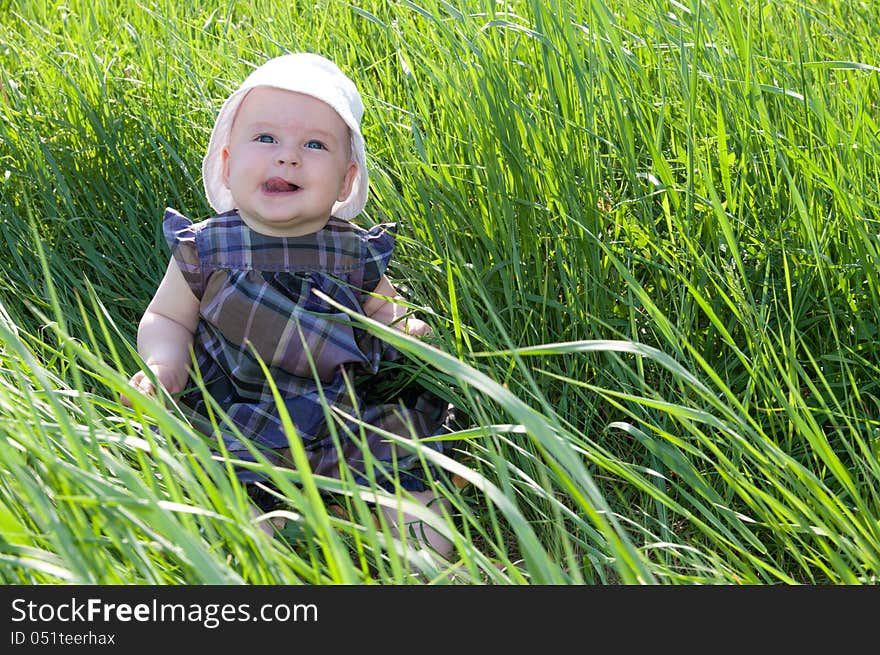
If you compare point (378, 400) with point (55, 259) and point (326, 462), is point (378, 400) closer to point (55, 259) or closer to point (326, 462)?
point (326, 462)

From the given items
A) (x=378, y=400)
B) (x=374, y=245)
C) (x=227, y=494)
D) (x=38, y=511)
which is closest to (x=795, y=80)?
(x=374, y=245)

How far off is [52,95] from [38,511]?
173cm

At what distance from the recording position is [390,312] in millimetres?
1941

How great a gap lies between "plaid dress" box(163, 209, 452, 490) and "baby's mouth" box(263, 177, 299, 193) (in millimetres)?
101

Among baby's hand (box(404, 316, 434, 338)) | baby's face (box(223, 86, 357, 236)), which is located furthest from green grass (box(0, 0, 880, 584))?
baby's face (box(223, 86, 357, 236))

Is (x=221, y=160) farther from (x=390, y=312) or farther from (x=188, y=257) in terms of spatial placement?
(x=390, y=312)

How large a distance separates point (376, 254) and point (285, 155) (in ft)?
0.85

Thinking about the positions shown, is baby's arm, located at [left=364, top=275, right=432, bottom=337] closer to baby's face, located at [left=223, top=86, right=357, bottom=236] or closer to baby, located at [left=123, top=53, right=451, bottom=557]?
baby, located at [left=123, top=53, right=451, bottom=557]

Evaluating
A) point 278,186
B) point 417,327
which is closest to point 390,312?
point 417,327

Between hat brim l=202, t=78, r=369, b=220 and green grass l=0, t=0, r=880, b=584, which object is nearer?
green grass l=0, t=0, r=880, b=584

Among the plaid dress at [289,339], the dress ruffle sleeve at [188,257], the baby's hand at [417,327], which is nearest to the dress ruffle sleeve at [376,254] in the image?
the plaid dress at [289,339]

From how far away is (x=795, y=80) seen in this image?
71.8 inches

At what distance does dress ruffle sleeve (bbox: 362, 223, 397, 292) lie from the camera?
1930mm

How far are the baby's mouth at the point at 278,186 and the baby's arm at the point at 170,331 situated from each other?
24 centimetres
